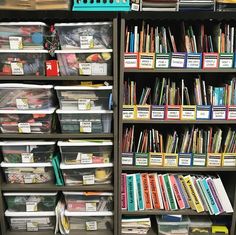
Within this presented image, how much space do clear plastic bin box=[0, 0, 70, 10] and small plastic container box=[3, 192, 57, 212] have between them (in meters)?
1.08

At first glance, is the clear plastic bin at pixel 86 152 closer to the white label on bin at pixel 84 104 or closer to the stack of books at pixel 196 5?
the white label on bin at pixel 84 104

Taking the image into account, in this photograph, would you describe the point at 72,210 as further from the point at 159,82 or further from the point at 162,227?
the point at 159,82

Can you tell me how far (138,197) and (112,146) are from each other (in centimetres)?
37

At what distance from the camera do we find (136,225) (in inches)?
70.9

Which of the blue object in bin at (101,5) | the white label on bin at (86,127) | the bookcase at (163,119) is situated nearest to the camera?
the blue object in bin at (101,5)

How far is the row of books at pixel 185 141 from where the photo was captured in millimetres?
1691

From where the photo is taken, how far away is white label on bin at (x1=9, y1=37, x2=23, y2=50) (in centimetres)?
153

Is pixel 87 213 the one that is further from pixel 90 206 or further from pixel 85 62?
pixel 85 62

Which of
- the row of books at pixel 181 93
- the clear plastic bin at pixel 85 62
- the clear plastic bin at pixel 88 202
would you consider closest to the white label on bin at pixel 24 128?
the clear plastic bin at pixel 85 62

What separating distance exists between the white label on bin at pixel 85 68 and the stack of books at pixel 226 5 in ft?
2.43

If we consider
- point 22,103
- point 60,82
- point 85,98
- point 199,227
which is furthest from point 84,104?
point 199,227

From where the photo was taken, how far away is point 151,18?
1.56 meters

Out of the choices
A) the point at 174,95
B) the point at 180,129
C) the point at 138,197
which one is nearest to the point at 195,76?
the point at 174,95

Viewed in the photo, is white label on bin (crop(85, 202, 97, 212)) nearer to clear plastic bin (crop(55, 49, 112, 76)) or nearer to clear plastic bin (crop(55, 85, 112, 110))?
clear plastic bin (crop(55, 85, 112, 110))
